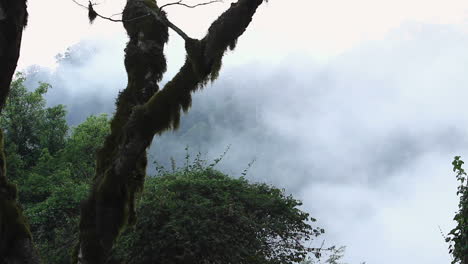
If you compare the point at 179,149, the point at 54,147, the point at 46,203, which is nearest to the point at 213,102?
the point at 179,149

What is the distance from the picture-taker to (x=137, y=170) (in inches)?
238

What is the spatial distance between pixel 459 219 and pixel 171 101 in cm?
469

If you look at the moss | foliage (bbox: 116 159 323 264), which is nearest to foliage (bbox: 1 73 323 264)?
foliage (bbox: 116 159 323 264)

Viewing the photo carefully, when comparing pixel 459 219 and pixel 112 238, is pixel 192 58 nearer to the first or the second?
pixel 112 238

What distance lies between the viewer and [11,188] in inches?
173

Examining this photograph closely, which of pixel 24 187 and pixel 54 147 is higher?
pixel 54 147

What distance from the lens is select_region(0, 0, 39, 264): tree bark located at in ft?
12.4

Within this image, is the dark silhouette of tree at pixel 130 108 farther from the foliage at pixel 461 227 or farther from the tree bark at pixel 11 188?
the foliage at pixel 461 227

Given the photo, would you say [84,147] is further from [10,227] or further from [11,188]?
[10,227]

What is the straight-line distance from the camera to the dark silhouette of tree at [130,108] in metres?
4.00

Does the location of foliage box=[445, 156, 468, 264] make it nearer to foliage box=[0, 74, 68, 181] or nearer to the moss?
the moss

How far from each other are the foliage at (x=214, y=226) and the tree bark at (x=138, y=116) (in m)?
5.68

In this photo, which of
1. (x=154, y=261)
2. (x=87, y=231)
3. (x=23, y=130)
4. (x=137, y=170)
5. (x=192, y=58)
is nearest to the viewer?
(x=192, y=58)

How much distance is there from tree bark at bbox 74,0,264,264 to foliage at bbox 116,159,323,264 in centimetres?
568
